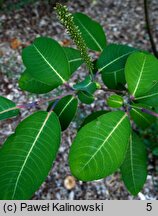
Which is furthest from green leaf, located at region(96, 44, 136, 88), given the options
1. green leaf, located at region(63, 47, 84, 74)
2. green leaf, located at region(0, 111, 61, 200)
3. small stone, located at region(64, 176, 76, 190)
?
small stone, located at region(64, 176, 76, 190)

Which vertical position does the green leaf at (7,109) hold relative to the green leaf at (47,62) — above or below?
below

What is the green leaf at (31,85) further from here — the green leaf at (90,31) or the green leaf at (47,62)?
the green leaf at (90,31)

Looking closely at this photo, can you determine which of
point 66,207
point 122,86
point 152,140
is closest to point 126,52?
point 122,86

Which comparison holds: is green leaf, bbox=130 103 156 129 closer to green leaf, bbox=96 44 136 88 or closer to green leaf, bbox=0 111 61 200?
green leaf, bbox=96 44 136 88

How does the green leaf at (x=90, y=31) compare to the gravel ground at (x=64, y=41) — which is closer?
the green leaf at (x=90, y=31)

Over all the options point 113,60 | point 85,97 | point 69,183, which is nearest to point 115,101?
point 85,97

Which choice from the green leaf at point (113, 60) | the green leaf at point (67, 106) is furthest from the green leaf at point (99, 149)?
the green leaf at point (113, 60)

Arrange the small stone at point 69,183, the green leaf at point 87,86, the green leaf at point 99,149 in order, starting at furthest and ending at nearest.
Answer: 1. the small stone at point 69,183
2. the green leaf at point 87,86
3. the green leaf at point 99,149
